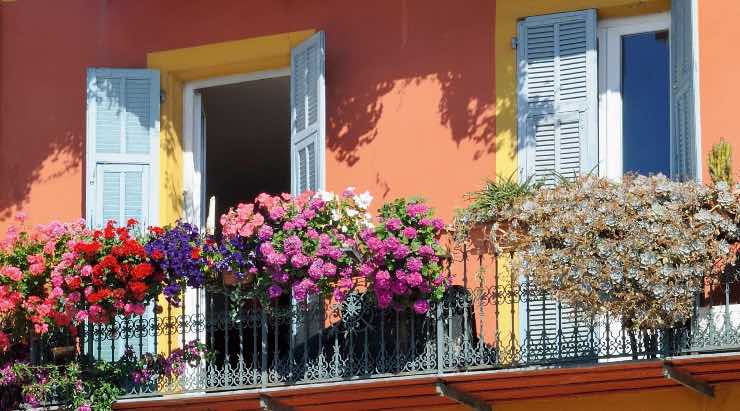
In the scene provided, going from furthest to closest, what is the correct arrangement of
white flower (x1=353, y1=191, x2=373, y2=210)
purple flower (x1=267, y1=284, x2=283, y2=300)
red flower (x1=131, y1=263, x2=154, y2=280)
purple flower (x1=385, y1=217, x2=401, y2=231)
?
white flower (x1=353, y1=191, x2=373, y2=210)
red flower (x1=131, y1=263, x2=154, y2=280)
purple flower (x1=267, y1=284, x2=283, y2=300)
purple flower (x1=385, y1=217, x2=401, y2=231)

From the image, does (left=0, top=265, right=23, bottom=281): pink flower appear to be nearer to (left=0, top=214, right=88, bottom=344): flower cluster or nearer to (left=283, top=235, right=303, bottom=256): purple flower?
(left=0, top=214, right=88, bottom=344): flower cluster

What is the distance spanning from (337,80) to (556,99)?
5.60ft

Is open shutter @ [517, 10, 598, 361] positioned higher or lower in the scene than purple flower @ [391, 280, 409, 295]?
higher

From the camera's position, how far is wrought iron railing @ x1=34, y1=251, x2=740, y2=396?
448 inches

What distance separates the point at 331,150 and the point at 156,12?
1.86 m

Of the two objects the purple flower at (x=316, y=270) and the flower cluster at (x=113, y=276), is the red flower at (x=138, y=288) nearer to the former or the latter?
the flower cluster at (x=113, y=276)

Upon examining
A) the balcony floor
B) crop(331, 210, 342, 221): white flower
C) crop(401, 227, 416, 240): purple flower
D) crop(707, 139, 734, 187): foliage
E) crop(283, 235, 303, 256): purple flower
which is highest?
crop(707, 139, 734, 187): foliage

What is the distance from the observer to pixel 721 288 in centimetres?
1155

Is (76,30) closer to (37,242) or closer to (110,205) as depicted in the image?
(110,205)

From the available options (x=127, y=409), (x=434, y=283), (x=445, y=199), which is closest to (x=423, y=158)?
(x=445, y=199)

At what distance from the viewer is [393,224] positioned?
37.8 feet

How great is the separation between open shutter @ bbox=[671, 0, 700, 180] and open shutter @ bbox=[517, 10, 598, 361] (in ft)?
1.77

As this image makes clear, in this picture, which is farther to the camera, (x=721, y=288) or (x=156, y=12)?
(x=156, y=12)

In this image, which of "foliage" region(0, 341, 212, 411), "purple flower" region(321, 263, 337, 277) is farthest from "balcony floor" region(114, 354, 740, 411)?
"purple flower" region(321, 263, 337, 277)
